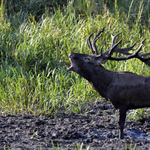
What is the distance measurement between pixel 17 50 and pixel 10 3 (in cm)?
238

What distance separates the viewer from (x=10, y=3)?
749cm

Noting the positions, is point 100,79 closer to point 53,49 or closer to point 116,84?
point 116,84

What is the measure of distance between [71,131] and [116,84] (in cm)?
88

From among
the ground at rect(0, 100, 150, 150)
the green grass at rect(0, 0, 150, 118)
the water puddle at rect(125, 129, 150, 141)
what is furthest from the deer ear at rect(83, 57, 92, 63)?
the green grass at rect(0, 0, 150, 118)

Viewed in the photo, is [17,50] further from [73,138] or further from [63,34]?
[73,138]

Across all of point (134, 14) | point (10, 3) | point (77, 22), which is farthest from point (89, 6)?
point (10, 3)

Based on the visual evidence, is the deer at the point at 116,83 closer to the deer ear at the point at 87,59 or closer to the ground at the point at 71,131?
the deer ear at the point at 87,59

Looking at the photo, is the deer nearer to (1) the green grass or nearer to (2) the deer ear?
(2) the deer ear

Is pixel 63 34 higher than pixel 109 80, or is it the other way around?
pixel 63 34

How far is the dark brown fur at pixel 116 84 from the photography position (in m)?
3.07

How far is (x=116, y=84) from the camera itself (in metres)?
3.13

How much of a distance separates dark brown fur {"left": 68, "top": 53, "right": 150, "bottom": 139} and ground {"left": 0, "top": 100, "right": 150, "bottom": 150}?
Result: 363mm

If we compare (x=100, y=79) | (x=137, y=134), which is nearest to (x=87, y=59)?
(x=100, y=79)

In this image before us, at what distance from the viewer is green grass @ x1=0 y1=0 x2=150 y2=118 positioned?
4336mm
